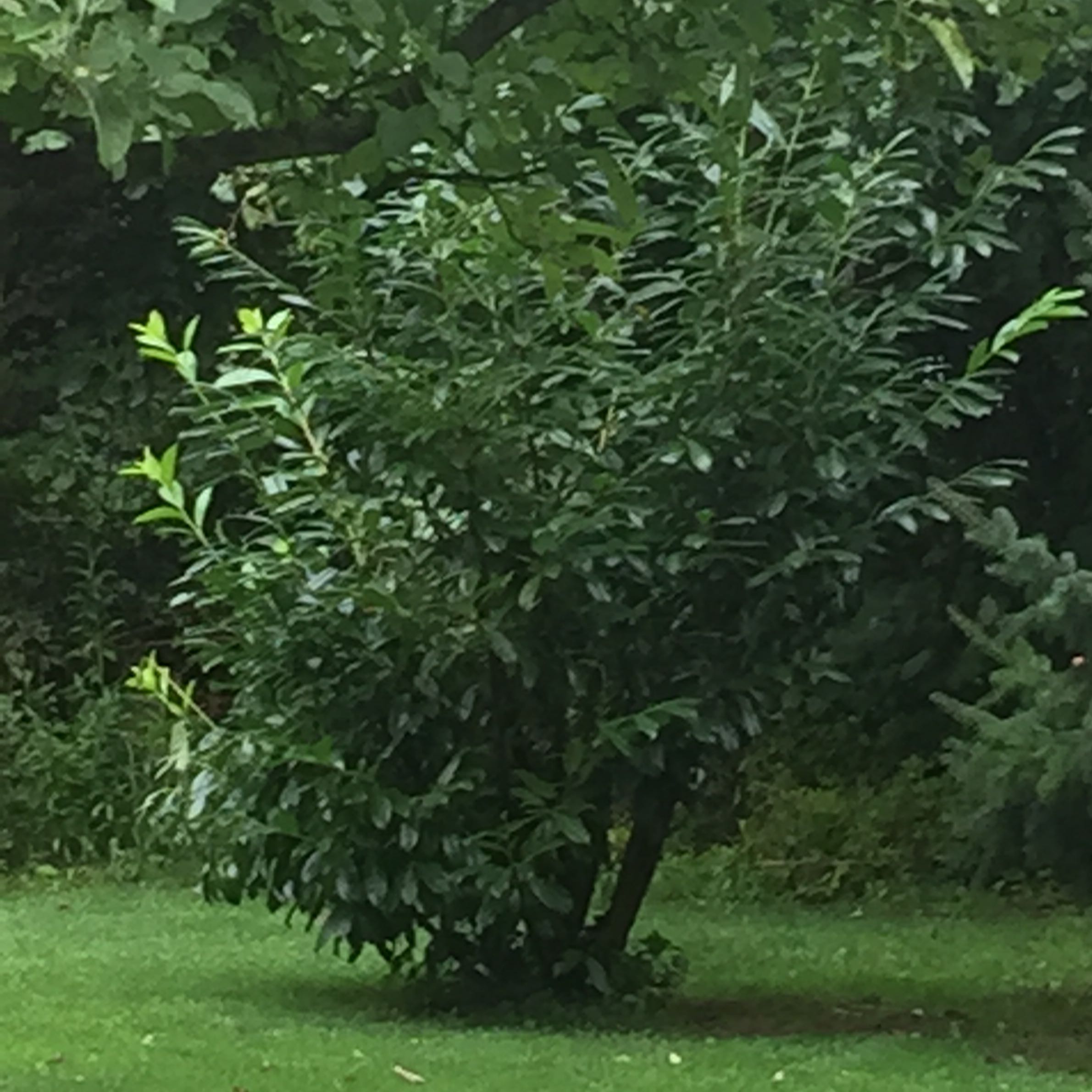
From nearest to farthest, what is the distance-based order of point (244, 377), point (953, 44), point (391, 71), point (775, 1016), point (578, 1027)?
point (391, 71) → point (953, 44) → point (244, 377) → point (578, 1027) → point (775, 1016)

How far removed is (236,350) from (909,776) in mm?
5102

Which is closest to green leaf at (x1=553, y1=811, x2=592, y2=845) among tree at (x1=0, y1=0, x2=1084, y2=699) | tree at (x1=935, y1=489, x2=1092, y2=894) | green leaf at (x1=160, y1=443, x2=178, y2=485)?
tree at (x1=935, y1=489, x2=1092, y2=894)

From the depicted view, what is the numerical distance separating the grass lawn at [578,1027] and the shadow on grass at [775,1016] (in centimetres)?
1

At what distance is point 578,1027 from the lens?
19.1 feet

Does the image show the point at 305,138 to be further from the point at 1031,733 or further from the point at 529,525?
the point at 1031,733

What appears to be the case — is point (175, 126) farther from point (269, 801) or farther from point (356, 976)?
point (356, 976)

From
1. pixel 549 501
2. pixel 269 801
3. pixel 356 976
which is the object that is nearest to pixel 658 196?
pixel 549 501

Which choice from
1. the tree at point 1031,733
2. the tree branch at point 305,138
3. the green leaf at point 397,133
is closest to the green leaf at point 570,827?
the tree at point 1031,733

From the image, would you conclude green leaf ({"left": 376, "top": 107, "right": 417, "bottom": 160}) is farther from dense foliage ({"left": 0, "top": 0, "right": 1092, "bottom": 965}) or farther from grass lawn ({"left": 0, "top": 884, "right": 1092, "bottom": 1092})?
grass lawn ({"left": 0, "top": 884, "right": 1092, "bottom": 1092})

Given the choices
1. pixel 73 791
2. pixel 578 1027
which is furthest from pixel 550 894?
pixel 73 791

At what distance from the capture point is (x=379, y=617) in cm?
573

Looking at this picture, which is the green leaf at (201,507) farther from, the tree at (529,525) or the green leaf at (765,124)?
the green leaf at (765,124)

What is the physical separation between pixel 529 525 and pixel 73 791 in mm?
5323

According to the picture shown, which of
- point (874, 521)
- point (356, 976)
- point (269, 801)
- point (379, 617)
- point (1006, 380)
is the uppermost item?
point (1006, 380)
